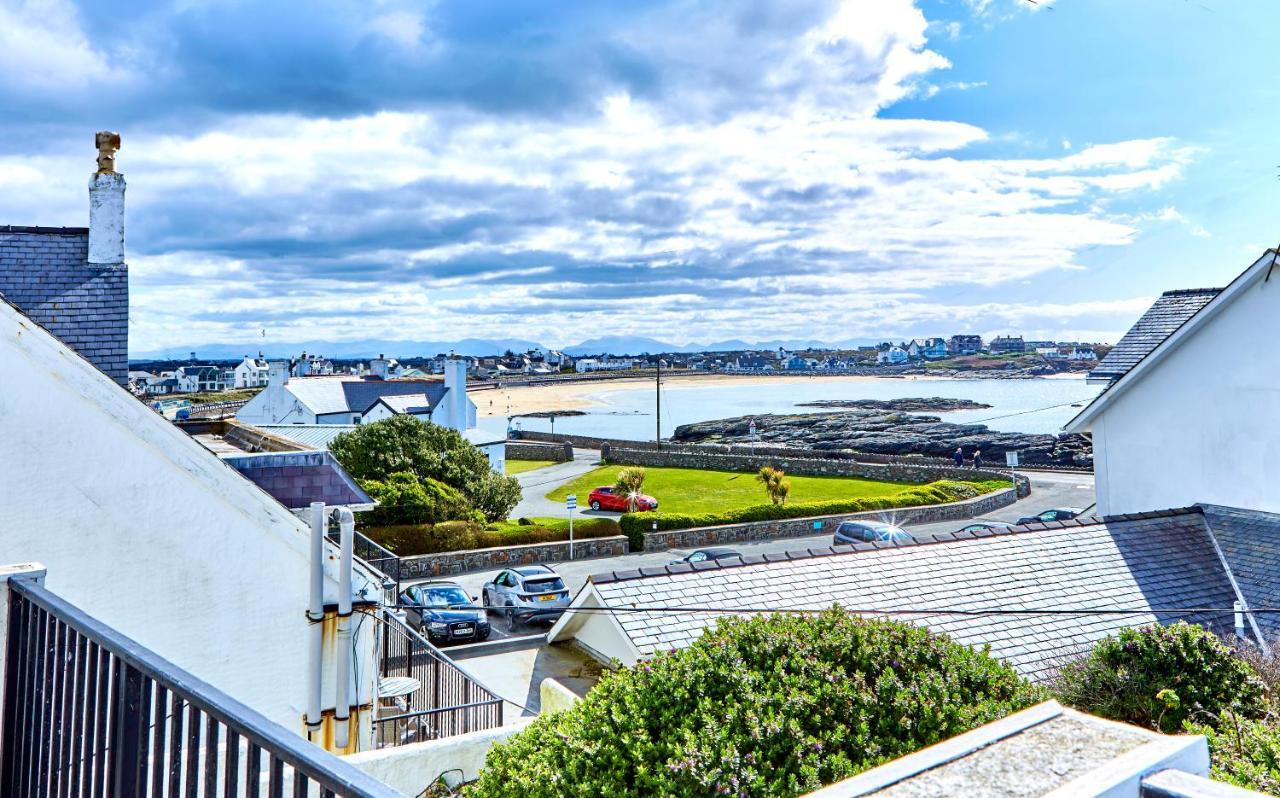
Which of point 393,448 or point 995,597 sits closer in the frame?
point 995,597

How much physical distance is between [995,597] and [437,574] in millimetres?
20665

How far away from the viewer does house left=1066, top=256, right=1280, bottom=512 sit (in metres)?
13.9

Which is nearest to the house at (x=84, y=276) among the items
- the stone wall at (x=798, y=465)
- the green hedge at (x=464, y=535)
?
the green hedge at (x=464, y=535)

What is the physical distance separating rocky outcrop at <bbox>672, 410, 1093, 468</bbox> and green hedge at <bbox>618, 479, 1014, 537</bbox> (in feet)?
62.2

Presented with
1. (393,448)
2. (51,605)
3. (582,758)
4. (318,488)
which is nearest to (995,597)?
(582,758)

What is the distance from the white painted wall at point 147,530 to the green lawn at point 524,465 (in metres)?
43.3

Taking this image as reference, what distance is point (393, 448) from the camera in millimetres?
28984

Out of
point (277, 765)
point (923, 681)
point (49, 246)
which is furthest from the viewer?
point (49, 246)

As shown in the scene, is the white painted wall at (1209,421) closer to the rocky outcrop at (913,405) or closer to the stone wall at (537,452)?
the stone wall at (537,452)

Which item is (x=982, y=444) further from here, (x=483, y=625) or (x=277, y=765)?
(x=277, y=765)

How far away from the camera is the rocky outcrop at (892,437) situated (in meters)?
60.6

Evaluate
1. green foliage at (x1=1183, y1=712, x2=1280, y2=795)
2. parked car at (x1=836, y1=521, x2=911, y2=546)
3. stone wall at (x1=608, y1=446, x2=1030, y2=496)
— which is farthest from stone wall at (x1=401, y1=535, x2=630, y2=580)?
green foliage at (x1=1183, y1=712, x2=1280, y2=795)

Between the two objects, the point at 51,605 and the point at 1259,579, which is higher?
the point at 51,605

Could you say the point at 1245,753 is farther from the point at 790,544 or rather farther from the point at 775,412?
the point at 775,412
